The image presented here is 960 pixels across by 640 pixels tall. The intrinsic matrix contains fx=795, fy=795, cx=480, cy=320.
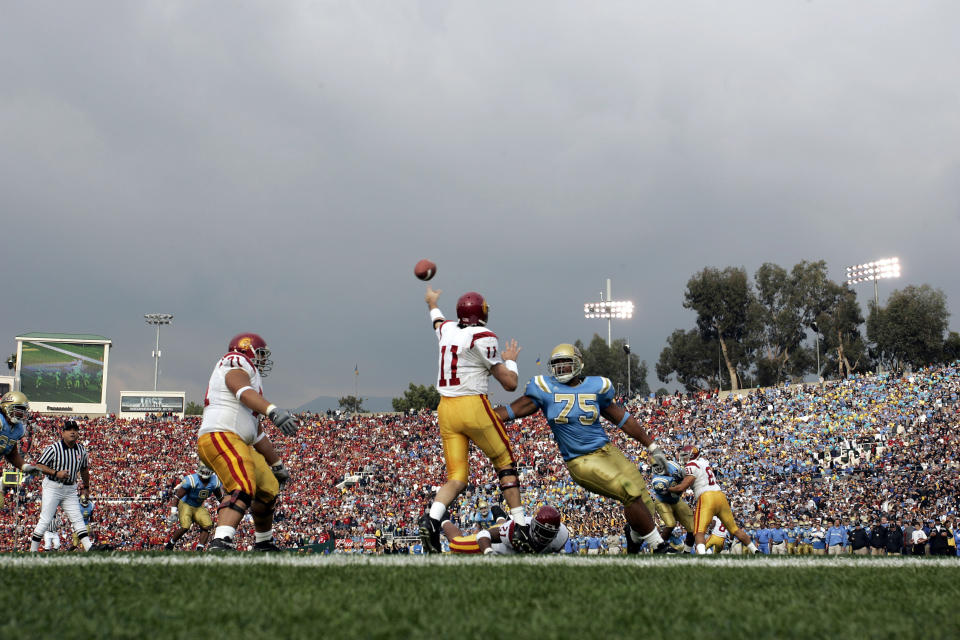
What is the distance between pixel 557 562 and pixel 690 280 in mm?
60521

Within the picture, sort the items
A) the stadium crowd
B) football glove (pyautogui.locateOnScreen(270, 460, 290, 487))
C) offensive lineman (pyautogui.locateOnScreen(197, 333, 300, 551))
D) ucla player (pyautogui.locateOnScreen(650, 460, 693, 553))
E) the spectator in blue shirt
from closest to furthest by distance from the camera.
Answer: offensive lineman (pyautogui.locateOnScreen(197, 333, 300, 551)) → football glove (pyautogui.locateOnScreen(270, 460, 290, 487)) → ucla player (pyautogui.locateOnScreen(650, 460, 693, 553)) → the spectator in blue shirt → the stadium crowd

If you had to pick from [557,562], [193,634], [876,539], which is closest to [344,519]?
[876,539]

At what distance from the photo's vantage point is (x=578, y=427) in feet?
25.3

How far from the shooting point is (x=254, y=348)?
24.2 feet

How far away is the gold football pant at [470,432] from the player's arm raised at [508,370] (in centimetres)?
25

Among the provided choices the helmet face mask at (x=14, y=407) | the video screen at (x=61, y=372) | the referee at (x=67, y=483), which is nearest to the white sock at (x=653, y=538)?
the helmet face mask at (x=14, y=407)

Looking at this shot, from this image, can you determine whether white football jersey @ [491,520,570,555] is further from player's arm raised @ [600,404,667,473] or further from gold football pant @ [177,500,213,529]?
gold football pant @ [177,500,213,529]

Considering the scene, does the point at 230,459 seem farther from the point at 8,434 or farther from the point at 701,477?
the point at 701,477

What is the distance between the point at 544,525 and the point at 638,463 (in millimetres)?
24690

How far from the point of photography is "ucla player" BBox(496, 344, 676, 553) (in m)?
7.50

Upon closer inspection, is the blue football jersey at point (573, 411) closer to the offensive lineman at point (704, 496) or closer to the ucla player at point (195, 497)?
the offensive lineman at point (704, 496)

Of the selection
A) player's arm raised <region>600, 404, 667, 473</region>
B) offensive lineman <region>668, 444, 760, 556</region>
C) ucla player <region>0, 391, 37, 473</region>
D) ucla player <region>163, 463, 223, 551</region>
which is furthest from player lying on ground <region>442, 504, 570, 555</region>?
ucla player <region>163, 463, 223, 551</region>

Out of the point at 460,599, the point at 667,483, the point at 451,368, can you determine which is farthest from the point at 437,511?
the point at 667,483

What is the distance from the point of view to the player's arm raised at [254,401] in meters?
6.49
